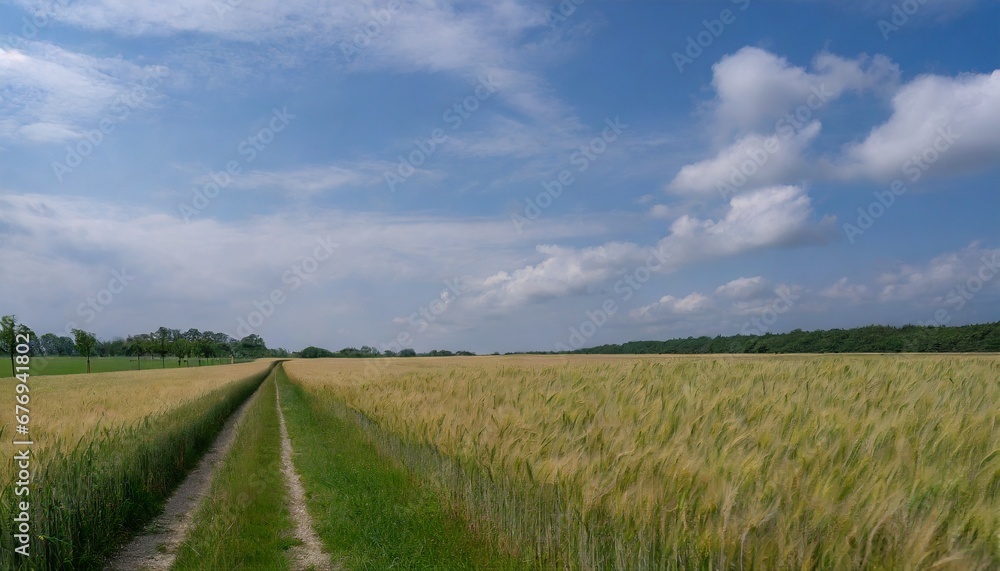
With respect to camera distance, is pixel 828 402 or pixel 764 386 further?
pixel 764 386

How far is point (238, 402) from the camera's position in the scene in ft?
93.4

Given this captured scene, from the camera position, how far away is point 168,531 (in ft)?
26.0

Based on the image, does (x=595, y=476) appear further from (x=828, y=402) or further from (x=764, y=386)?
(x=764, y=386)

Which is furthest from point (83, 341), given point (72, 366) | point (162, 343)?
point (162, 343)

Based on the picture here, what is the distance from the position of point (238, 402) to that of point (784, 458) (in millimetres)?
29536

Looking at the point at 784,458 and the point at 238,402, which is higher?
the point at 784,458

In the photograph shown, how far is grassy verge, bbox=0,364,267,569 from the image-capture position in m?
5.64

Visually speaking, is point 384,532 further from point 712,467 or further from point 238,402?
point 238,402

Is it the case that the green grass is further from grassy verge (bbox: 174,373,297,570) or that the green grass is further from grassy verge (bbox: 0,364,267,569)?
grassy verge (bbox: 0,364,267,569)

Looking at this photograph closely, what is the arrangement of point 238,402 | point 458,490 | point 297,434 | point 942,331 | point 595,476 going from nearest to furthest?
point 595,476
point 458,490
point 297,434
point 238,402
point 942,331

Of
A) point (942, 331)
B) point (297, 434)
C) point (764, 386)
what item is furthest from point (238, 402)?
point (942, 331)

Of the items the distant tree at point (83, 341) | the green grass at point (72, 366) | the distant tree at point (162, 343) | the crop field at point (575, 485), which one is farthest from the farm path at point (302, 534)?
the distant tree at point (162, 343)

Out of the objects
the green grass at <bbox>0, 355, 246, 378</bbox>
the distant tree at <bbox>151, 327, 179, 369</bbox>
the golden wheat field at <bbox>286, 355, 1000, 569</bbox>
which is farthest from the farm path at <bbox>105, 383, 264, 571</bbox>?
the distant tree at <bbox>151, 327, 179, 369</bbox>

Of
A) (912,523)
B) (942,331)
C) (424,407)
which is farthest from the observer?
(942,331)
